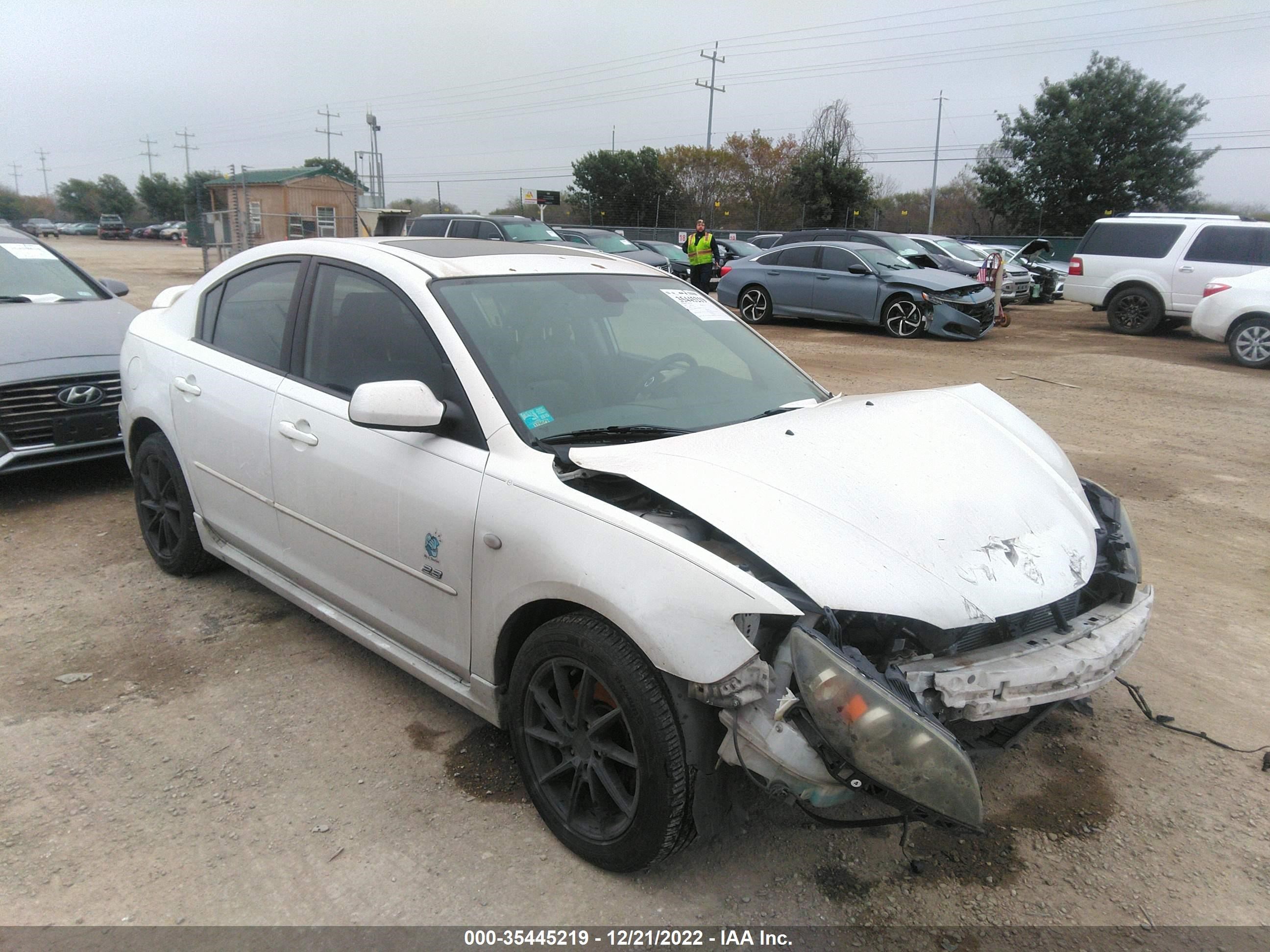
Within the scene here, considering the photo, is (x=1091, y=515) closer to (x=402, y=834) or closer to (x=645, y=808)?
(x=645, y=808)

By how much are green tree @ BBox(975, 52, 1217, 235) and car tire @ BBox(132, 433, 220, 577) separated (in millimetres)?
43819

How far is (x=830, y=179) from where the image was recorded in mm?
41500

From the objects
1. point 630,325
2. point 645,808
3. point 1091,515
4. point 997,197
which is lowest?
point 645,808

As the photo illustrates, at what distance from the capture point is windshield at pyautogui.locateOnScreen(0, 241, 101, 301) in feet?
21.1

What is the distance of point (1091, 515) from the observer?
2.95 meters

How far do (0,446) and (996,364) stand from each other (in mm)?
11512

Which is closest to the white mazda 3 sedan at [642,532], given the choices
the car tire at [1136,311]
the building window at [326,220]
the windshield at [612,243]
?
the car tire at [1136,311]

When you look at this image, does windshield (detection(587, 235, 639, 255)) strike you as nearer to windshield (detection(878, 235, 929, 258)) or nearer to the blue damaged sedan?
the blue damaged sedan

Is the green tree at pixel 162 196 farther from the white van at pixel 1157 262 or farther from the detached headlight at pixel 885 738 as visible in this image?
the detached headlight at pixel 885 738

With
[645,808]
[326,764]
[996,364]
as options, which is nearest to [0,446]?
[326,764]

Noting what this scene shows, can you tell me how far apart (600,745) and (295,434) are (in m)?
1.74

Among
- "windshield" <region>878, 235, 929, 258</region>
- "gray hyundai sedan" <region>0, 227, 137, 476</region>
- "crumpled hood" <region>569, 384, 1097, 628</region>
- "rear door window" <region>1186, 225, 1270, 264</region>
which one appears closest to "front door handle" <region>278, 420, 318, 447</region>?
"crumpled hood" <region>569, 384, 1097, 628</region>

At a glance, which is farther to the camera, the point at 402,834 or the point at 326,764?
the point at 326,764

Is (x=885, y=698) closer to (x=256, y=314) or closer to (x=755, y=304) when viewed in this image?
(x=256, y=314)
